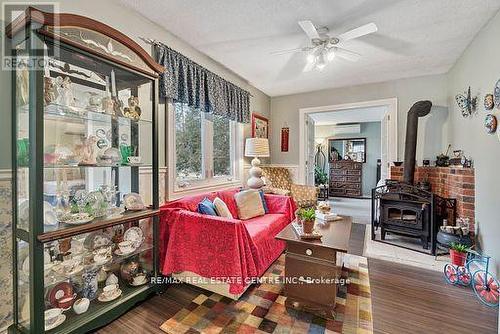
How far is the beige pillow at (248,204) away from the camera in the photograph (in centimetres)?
291

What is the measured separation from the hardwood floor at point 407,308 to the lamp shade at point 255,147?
2.13m

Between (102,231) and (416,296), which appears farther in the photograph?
(416,296)

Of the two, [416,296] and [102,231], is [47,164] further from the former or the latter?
[416,296]

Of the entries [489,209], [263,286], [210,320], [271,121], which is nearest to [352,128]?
[271,121]

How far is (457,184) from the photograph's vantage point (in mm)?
2756

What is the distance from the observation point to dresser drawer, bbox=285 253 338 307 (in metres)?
1.67

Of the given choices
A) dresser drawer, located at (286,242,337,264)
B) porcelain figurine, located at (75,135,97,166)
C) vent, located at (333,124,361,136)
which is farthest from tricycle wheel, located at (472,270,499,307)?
vent, located at (333,124,361,136)

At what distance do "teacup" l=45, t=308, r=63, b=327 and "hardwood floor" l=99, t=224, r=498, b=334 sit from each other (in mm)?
313

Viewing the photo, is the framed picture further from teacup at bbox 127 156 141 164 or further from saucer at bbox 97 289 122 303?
saucer at bbox 97 289 122 303

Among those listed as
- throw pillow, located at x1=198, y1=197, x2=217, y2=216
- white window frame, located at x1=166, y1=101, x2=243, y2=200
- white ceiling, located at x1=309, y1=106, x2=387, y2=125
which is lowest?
throw pillow, located at x1=198, y1=197, x2=217, y2=216

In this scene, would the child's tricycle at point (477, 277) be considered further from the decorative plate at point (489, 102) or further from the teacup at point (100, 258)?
the teacup at point (100, 258)

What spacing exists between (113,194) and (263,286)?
1529mm

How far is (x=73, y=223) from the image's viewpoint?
1527 mm

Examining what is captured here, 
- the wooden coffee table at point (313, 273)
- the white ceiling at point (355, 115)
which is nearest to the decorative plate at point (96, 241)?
the wooden coffee table at point (313, 273)
